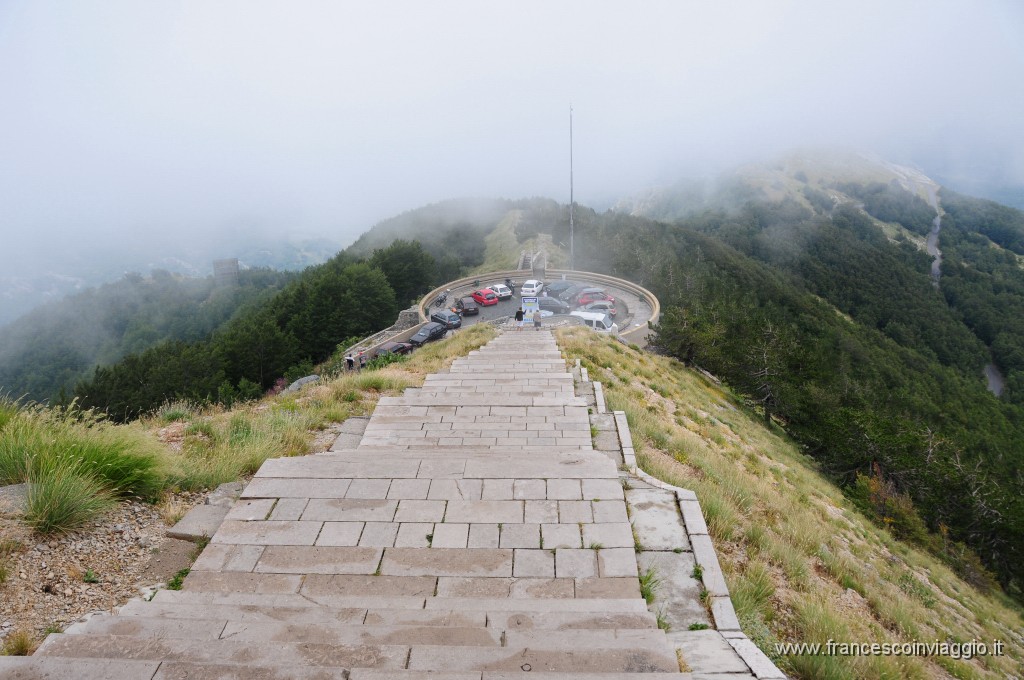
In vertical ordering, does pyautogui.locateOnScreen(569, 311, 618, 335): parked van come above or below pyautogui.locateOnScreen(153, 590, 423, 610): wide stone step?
below

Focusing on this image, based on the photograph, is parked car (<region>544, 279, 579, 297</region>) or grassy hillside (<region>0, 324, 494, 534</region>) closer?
grassy hillside (<region>0, 324, 494, 534</region>)

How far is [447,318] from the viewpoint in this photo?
107 ft

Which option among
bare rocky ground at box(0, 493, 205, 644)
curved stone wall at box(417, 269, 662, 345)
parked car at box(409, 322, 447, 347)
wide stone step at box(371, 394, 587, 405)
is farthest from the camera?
curved stone wall at box(417, 269, 662, 345)

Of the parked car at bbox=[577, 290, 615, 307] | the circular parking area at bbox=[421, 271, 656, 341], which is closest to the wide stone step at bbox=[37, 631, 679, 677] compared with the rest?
the circular parking area at bbox=[421, 271, 656, 341]

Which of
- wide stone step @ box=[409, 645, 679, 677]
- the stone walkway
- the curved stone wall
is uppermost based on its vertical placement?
wide stone step @ box=[409, 645, 679, 677]

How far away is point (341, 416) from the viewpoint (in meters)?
9.15

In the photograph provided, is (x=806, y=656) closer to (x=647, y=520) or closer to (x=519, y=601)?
(x=647, y=520)

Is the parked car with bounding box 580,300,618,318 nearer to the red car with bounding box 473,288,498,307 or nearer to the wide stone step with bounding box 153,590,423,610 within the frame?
the red car with bounding box 473,288,498,307

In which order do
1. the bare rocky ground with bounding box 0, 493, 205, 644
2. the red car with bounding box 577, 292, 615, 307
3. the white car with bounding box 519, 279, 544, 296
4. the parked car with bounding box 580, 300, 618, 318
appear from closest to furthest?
1. the bare rocky ground with bounding box 0, 493, 205, 644
2. the parked car with bounding box 580, 300, 618, 318
3. the red car with bounding box 577, 292, 615, 307
4. the white car with bounding box 519, 279, 544, 296

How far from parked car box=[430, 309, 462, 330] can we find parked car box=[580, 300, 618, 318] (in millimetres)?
7311

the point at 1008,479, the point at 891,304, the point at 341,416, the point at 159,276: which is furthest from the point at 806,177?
the point at 341,416

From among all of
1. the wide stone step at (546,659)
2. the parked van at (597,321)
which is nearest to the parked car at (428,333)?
the parked van at (597,321)

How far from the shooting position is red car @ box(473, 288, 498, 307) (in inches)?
1412

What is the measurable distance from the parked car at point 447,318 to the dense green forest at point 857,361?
12.0 meters
